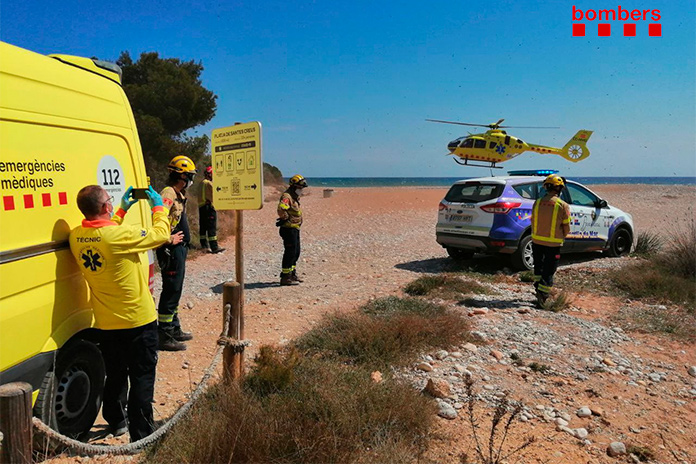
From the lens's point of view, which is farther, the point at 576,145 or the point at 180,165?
the point at 576,145

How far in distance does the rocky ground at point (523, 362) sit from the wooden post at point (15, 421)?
158 centimetres

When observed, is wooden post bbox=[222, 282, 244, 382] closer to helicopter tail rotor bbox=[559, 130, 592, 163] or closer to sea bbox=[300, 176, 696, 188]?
helicopter tail rotor bbox=[559, 130, 592, 163]

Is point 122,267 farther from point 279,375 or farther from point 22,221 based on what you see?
point 279,375

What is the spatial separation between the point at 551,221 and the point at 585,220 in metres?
3.44

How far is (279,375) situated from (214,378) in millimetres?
979

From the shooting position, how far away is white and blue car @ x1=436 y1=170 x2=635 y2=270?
29.0 ft

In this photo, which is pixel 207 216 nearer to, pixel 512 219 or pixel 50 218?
pixel 512 219

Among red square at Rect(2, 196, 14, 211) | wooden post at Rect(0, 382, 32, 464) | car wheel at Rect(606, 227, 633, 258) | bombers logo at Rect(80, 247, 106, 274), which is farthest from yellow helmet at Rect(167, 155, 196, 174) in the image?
car wheel at Rect(606, 227, 633, 258)

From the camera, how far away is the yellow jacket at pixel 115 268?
9.76 ft

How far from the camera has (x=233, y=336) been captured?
3654mm

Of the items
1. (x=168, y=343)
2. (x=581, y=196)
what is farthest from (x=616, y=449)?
(x=581, y=196)

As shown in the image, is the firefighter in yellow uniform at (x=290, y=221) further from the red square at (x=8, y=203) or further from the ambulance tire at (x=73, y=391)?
the red square at (x=8, y=203)

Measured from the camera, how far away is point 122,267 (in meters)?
3.07

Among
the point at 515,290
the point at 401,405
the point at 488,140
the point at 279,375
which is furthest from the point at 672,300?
the point at 488,140
